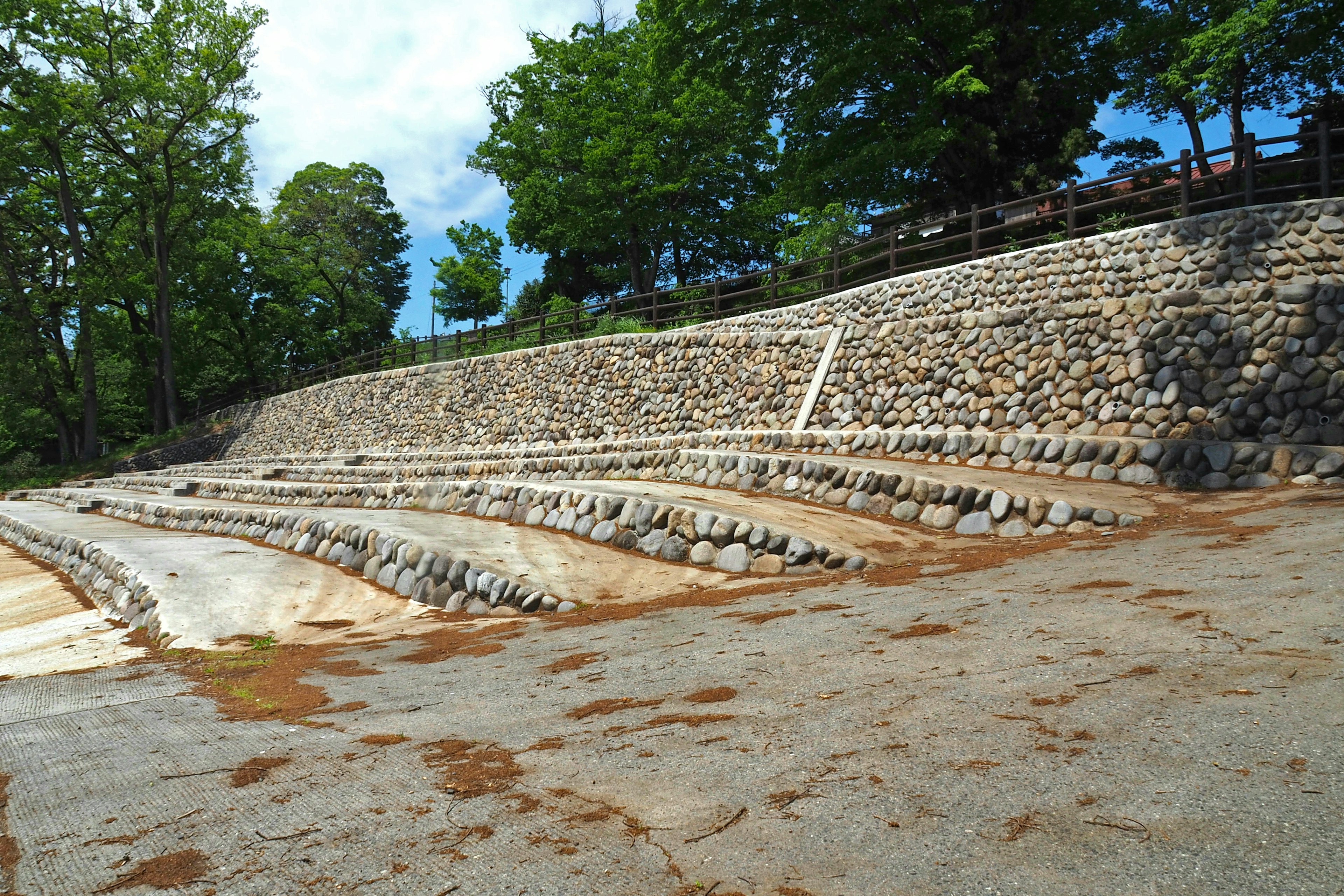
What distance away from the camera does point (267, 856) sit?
241 cm

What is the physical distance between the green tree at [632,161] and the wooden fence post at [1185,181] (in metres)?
14.3

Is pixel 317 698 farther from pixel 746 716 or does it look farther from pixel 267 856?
pixel 746 716

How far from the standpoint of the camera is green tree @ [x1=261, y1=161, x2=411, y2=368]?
135ft

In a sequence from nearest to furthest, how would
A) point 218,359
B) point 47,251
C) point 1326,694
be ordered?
point 1326,694 < point 47,251 < point 218,359

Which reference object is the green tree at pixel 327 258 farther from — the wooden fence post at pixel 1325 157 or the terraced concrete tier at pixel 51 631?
the wooden fence post at pixel 1325 157

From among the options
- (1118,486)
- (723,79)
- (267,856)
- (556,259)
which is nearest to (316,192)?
(556,259)

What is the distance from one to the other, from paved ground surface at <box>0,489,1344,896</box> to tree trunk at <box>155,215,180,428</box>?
37.2 m

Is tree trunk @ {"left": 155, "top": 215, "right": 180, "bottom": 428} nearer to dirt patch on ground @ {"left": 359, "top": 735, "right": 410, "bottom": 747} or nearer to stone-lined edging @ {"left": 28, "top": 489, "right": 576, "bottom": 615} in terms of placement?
stone-lined edging @ {"left": 28, "top": 489, "right": 576, "bottom": 615}

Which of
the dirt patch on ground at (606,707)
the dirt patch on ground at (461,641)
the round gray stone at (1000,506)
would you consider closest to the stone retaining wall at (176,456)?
the dirt patch on ground at (461,641)

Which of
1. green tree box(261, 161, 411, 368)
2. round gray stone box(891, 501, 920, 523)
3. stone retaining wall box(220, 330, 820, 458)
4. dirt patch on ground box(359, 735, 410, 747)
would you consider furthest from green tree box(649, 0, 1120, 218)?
green tree box(261, 161, 411, 368)

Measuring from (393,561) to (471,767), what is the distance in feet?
19.7

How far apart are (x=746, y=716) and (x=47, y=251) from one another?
43575 millimetres

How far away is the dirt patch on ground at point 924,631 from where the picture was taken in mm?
4652

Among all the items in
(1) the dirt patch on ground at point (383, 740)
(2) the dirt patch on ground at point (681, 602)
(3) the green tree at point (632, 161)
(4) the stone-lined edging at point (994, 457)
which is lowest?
(2) the dirt patch on ground at point (681, 602)
